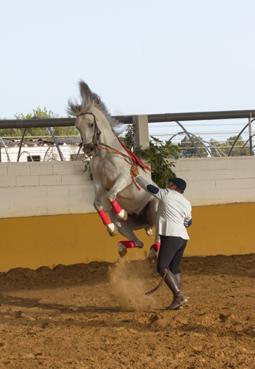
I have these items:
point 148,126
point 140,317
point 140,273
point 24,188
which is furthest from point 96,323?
point 148,126

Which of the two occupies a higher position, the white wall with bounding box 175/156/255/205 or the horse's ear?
the horse's ear

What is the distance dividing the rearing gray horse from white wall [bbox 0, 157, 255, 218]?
3885 millimetres

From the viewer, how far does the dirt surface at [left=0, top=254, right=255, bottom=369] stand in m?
7.04

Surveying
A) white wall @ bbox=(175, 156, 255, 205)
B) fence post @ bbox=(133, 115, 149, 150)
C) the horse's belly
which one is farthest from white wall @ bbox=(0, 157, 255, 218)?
the horse's belly

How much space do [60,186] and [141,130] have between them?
1.82 metres

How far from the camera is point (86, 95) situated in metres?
9.71

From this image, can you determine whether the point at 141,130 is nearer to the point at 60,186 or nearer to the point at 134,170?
the point at 60,186

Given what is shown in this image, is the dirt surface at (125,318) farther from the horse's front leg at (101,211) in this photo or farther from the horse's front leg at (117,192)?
the horse's front leg at (117,192)

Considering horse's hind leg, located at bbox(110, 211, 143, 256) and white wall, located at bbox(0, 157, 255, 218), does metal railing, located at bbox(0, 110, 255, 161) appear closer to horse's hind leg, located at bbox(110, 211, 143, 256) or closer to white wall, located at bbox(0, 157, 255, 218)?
white wall, located at bbox(0, 157, 255, 218)

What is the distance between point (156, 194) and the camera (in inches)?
370

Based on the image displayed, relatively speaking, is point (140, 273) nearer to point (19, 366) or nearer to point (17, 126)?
point (17, 126)

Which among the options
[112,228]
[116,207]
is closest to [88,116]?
[116,207]

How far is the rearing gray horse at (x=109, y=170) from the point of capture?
9398 millimetres

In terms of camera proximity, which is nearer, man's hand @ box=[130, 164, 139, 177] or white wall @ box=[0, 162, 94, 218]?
man's hand @ box=[130, 164, 139, 177]
